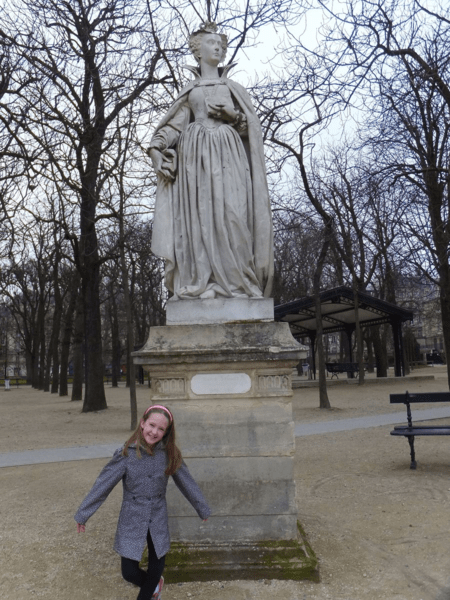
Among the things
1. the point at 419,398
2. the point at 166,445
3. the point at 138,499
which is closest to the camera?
the point at 138,499

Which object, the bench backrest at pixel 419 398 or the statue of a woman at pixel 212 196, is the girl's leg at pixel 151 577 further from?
the bench backrest at pixel 419 398

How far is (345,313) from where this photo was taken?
30156 millimetres

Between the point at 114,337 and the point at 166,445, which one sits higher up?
the point at 114,337

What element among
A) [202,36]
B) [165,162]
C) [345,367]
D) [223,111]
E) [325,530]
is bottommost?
Answer: [325,530]

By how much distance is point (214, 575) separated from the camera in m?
4.07

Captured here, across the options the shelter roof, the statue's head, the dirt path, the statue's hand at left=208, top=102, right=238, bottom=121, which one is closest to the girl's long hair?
the dirt path

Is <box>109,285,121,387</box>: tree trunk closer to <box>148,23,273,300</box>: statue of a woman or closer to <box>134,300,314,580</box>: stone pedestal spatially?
<box>148,23,273,300</box>: statue of a woman

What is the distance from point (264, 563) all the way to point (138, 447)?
1.40 meters

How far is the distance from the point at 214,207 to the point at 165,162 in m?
0.62

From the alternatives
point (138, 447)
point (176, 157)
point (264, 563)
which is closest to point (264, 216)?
point (176, 157)

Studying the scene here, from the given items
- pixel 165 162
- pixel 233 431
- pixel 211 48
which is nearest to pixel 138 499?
pixel 233 431

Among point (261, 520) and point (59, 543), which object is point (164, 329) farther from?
point (59, 543)

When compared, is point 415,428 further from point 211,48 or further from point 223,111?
point 211,48

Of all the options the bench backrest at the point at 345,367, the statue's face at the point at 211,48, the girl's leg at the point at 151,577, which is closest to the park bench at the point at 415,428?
the girl's leg at the point at 151,577
